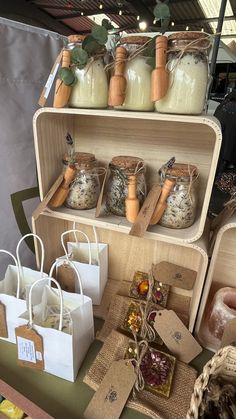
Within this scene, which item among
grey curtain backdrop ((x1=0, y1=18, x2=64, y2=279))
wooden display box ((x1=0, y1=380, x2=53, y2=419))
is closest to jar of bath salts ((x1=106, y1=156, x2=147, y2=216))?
grey curtain backdrop ((x1=0, y1=18, x2=64, y2=279))

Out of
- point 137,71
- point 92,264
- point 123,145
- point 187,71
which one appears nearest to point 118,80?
point 137,71

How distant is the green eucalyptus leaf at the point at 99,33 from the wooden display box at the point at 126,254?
20.3 inches

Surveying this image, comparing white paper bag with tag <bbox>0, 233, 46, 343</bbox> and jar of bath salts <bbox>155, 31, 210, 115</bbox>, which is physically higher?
jar of bath salts <bbox>155, 31, 210, 115</bbox>

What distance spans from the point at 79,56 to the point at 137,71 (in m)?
0.14

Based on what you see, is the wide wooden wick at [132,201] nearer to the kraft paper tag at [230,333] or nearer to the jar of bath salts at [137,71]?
the jar of bath salts at [137,71]

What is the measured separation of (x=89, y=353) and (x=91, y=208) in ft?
1.38

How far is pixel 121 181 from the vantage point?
0.78m

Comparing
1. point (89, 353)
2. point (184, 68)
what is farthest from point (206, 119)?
point (89, 353)

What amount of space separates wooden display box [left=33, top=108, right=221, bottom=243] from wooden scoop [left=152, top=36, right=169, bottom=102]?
16 cm

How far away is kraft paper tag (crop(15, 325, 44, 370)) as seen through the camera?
0.70m

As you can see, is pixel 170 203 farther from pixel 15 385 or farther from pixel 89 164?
pixel 15 385

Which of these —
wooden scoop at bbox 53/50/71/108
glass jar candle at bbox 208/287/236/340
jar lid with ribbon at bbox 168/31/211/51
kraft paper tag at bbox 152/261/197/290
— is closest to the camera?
jar lid with ribbon at bbox 168/31/211/51

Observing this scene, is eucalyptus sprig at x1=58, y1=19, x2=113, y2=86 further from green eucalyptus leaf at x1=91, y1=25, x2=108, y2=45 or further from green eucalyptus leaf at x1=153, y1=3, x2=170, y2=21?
green eucalyptus leaf at x1=153, y1=3, x2=170, y2=21

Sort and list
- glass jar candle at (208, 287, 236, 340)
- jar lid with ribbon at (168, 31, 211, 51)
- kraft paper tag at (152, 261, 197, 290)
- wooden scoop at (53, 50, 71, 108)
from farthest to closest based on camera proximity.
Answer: kraft paper tag at (152, 261, 197, 290) < glass jar candle at (208, 287, 236, 340) < wooden scoop at (53, 50, 71, 108) < jar lid with ribbon at (168, 31, 211, 51)
